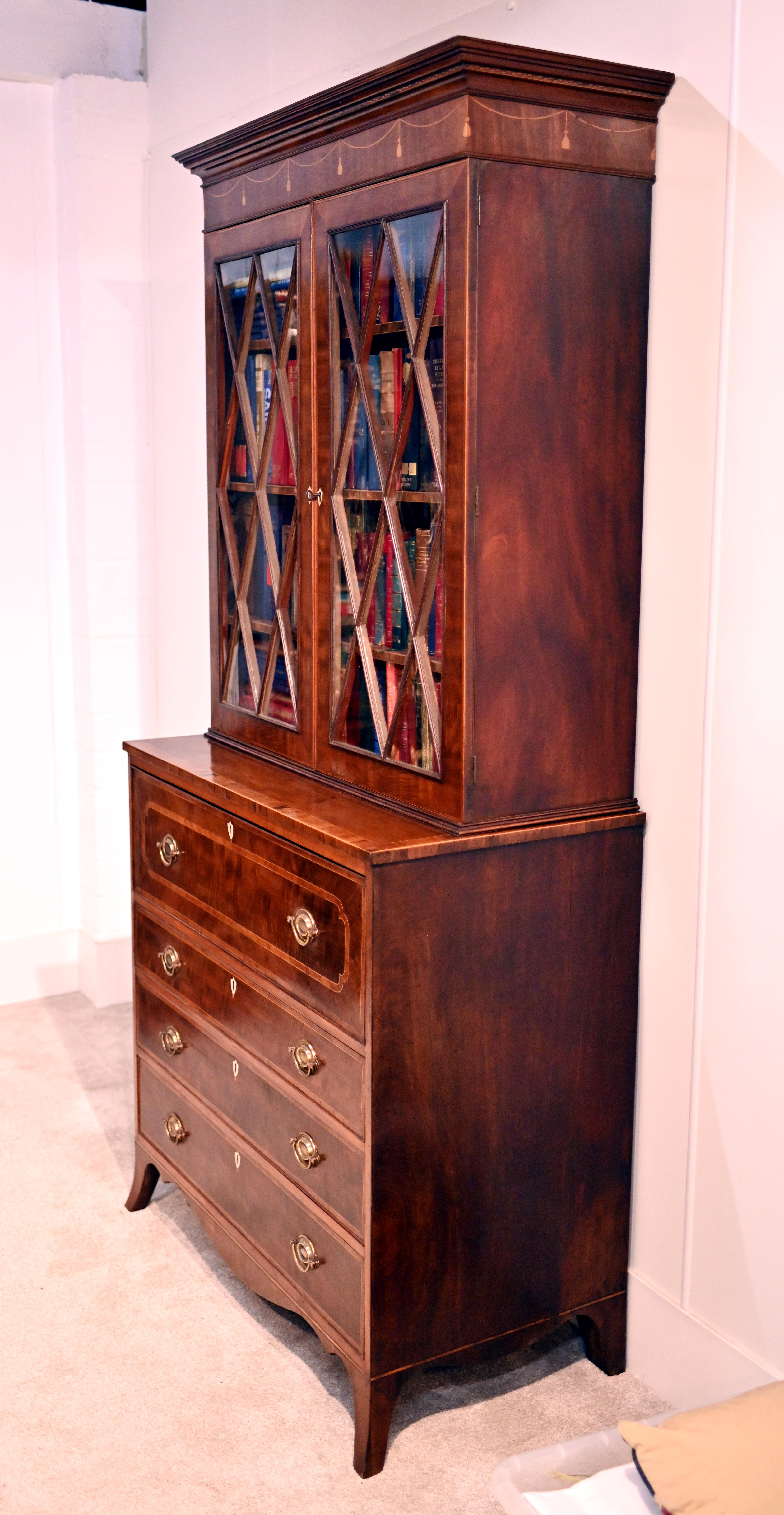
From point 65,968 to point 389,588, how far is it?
2330 millimetres

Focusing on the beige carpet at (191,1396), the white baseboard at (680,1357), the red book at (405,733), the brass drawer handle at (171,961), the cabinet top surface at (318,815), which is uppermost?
the red book at (405,733)

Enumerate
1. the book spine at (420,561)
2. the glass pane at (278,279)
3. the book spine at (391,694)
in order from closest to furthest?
the book spine at (420,561) → the book spine at (391,694) → the glass pane at (278,279)

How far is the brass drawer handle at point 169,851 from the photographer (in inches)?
99.0

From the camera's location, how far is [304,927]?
80.2 inches

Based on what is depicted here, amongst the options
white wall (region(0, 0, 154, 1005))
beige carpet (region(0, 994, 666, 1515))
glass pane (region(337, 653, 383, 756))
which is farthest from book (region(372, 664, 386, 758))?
white wall (region(0, 0, 154, 1005))

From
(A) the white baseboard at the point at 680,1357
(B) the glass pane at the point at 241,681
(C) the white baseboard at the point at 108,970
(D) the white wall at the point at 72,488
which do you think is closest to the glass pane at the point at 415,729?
(B) the glass pane at the point at 241,681

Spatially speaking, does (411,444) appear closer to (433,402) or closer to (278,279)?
(433,402)

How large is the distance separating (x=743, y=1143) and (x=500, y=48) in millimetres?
1536

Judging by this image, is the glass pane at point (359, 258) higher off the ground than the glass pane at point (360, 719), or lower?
higher

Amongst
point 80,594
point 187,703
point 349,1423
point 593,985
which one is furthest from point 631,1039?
point 80,594

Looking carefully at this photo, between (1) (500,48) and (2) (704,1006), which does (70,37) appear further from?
(2) (704,1006)

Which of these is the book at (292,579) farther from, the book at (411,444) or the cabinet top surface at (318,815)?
the book at (411,444)

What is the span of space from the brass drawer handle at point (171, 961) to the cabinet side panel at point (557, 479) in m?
0.90

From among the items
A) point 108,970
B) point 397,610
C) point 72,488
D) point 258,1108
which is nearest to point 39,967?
point 108,970
